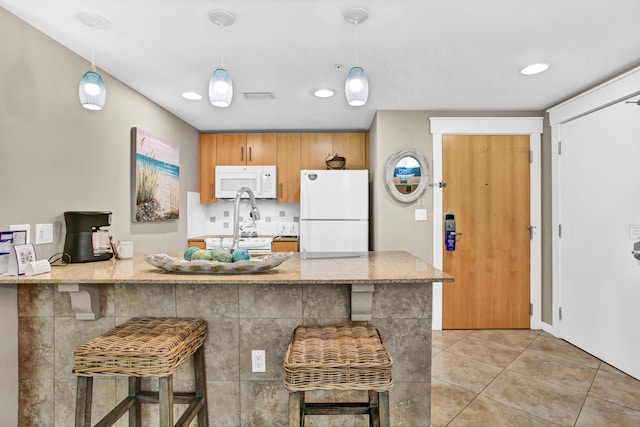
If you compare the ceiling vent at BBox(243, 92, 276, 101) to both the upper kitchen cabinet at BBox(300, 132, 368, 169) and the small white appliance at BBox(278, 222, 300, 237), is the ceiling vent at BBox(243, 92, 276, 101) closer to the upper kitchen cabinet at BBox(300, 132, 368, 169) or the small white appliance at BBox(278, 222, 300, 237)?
the upper kitchen cabinet at BBox(300, 132, 368, 169)

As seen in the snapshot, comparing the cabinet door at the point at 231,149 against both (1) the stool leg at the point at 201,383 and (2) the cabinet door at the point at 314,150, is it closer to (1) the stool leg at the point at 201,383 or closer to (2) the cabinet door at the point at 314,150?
(2) the cabinet door at the point at 314,150

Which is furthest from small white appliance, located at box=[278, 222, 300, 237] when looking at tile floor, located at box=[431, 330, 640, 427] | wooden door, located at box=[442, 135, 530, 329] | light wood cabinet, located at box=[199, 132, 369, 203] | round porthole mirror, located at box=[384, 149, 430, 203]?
tile floor, located at box=[431, 330, 640, 427]

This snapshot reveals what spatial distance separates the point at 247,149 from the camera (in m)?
4.39

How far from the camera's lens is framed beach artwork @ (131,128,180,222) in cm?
295

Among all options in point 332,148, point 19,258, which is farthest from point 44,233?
point 332,148

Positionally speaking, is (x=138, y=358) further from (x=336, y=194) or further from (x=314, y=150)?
(x=314, y=150)

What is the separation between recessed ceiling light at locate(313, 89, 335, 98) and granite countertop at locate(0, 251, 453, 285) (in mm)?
1570

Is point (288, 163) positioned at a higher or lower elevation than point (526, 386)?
higher

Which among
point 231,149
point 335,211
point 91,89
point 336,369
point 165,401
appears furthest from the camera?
point 231,149

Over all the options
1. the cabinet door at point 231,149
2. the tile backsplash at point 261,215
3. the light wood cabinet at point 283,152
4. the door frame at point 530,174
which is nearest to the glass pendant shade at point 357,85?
the door frame at point 530,174

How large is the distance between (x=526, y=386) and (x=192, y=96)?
333 centimetres

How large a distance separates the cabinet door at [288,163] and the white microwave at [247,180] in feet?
0.37

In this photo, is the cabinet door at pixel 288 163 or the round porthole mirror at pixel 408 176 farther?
the cabinet door at pixel 288 163

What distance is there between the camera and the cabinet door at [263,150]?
4.38m
